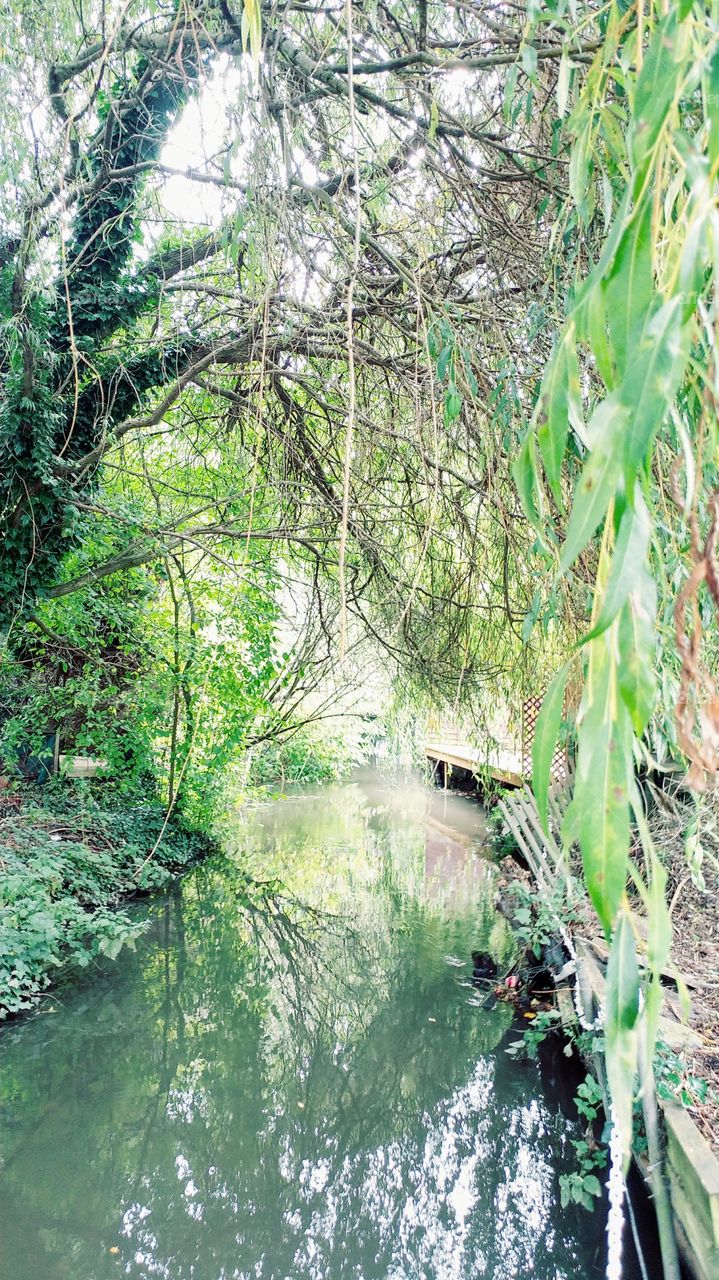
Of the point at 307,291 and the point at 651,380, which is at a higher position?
the point at 307,291

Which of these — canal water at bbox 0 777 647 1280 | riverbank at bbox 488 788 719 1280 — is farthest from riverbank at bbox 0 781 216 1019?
riverbank at bbox 488 788 719 1280

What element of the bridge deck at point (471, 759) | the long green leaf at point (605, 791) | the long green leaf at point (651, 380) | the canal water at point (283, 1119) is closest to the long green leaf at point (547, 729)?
the long green leaf at point (605, 791)

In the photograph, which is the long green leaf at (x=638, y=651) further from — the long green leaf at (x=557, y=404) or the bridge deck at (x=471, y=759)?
the bridge deck at (x=471, y=759)

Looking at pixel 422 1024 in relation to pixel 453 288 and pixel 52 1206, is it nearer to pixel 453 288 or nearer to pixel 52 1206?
pixel 52 1206

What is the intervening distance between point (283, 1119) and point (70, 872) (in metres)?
2.22

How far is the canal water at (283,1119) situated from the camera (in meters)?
2.37

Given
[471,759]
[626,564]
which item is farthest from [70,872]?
[471,759]

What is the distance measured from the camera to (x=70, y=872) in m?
4.64

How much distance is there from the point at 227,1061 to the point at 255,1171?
30.6 inches

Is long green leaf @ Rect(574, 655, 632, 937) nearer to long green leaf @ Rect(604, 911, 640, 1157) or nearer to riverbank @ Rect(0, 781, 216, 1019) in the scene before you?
long green leaf @ Rect(604, 911, 640, 1157)

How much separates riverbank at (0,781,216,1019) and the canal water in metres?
0.21

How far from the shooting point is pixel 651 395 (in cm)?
43

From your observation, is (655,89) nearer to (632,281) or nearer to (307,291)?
(632,281)

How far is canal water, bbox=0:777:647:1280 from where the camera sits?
237cm
